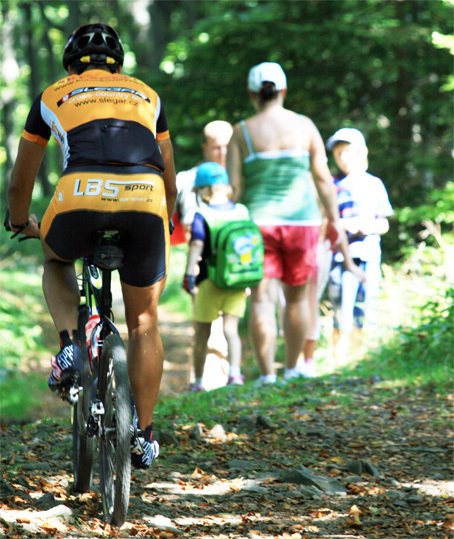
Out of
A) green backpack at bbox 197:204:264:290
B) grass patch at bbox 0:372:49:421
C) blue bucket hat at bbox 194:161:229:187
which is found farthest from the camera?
grass patch at bbox 0:372:49:421

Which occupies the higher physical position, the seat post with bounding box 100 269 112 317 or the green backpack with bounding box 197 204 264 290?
the green backpack with bounding box 197 204 264 290

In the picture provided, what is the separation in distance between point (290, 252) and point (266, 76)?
1.61 metres

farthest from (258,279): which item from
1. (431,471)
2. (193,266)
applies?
(431,471)

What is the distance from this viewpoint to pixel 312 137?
24.3ft

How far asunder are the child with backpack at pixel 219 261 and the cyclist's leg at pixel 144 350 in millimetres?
3042

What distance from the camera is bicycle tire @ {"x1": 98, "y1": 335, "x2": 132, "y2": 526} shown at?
3.51 m

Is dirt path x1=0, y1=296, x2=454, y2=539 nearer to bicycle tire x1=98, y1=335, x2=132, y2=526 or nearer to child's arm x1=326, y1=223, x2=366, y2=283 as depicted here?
bicycle tire x1=98, y1=335, x2=132, y2=526

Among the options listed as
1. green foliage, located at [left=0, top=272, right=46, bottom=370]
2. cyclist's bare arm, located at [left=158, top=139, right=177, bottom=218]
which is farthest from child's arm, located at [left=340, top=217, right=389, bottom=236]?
green foliage, located at [left=0, top=272, right=46, bottom=370]

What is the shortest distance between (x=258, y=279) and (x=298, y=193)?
90 cm

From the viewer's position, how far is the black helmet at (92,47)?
410cm

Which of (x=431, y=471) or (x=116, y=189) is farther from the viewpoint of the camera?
(x=431, y=471)

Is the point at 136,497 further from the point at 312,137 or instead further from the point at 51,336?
the point at 51,336

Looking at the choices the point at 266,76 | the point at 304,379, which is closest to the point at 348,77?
the point at 266,76

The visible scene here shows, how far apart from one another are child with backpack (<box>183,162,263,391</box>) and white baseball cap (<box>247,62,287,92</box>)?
32.4 inches
